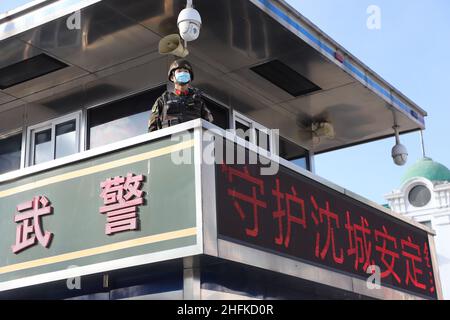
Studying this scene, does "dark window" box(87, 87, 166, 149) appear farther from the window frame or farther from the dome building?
the dome building

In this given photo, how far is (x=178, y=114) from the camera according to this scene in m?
9.23

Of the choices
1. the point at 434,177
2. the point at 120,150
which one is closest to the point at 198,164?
the point at 120,150

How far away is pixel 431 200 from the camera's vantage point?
4059cm

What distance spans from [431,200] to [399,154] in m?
28.6

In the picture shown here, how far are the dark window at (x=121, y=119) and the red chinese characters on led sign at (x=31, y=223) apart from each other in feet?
6.06

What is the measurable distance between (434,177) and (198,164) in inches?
1384

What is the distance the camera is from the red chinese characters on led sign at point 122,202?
331 inches

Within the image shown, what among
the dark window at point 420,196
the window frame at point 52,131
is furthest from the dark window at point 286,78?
the dark window at point 420,196

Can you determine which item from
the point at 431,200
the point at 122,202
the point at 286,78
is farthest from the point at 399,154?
the point at 431,200

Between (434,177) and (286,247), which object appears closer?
(286,247)

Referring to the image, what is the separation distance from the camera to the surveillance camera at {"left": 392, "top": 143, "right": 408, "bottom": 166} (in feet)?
43.2
